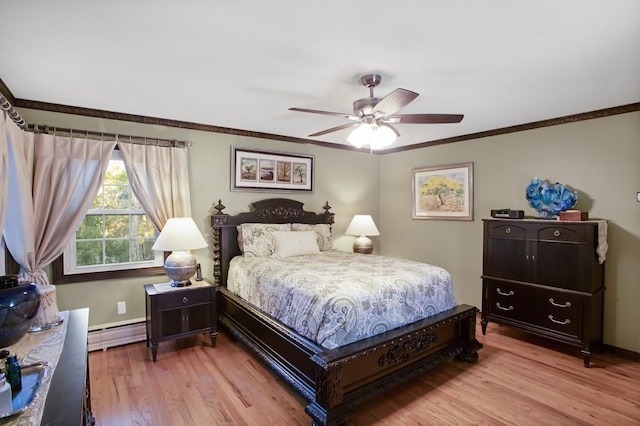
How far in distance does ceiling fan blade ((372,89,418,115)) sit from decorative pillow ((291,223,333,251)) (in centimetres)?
229

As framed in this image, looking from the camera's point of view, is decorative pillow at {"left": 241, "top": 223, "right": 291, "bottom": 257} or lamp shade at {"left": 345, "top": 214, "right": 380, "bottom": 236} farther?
lamp shade at {"left": 345, "top": 214, "right": 380, "bottom": 236}

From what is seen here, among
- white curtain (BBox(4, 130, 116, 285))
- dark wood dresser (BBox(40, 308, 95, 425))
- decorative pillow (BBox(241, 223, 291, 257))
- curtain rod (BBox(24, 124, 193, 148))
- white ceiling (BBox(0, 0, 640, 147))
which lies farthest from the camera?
decorative pillow (BBox(241, 223, 291, 257))

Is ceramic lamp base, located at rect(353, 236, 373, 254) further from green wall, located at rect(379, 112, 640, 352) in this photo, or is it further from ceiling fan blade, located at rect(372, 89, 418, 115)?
ceiling fan blade, located at rect(372, 89, 418, 115)

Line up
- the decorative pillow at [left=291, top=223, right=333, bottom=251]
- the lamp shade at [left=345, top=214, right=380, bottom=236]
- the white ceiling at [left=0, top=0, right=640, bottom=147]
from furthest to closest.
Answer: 1. the lamp shade at [left=345, top=214, right=380, bottom=236]
2. the decorative pillow at [left=291, top=223, right=333, bottom=251]
3. the white ceiling at [left=0, top=0, right=640, bottom=147]

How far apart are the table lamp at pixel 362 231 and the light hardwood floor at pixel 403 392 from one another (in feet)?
6.64

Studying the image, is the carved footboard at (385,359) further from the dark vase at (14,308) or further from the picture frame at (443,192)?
the picture frame at (443,192)

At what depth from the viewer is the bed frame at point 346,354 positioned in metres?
2.12

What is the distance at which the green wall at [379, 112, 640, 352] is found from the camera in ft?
10.4

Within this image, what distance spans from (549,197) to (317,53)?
9.37 ft

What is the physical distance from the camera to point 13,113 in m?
2.64

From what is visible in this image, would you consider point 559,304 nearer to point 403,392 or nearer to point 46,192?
point 403,392

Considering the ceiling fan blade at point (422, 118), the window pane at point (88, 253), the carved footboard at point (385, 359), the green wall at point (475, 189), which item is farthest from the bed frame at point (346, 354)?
the ceiling fan blade at point (422, 118)

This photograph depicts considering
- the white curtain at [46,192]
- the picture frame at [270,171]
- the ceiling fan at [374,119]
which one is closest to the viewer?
the ceiling fan at [374,119]

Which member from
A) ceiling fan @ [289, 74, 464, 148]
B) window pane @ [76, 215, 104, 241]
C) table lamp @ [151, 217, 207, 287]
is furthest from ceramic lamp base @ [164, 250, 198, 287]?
ceiling fan @ [289, 74, 464, 148]
